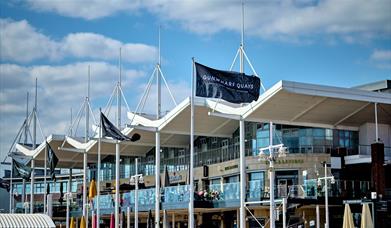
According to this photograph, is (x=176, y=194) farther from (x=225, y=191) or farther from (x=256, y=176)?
(x=256, y=176)

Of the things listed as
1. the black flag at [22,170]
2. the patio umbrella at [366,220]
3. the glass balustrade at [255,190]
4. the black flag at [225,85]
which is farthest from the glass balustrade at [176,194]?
the black flag at [22,170]

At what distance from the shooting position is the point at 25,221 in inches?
691


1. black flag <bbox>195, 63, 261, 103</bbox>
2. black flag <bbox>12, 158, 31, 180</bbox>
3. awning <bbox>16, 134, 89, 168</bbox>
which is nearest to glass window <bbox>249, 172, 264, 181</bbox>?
black flag <bbox>195, 63, 261, 103</bbox>

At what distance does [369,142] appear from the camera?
159ft

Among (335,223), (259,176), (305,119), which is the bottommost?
(335,223)

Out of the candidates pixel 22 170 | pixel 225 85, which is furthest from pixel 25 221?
pixel 22 170

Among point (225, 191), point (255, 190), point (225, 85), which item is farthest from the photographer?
point (225, 191)

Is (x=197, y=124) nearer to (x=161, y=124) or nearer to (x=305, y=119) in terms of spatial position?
(x=161, y=124)

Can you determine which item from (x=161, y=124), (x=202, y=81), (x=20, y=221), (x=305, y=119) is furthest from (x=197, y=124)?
(x=20, y=221)

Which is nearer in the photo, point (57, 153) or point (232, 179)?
point (232, 179)

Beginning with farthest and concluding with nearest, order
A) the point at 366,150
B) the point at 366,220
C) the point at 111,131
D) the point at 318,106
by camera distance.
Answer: the point at 111,131 < the point at 366,150 < the point at 318,106 < the point at 366,220

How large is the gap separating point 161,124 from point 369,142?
591 inches

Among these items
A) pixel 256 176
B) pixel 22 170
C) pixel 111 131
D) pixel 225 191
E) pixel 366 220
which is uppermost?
pixel 111 131

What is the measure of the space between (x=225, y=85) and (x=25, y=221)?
1939cm
